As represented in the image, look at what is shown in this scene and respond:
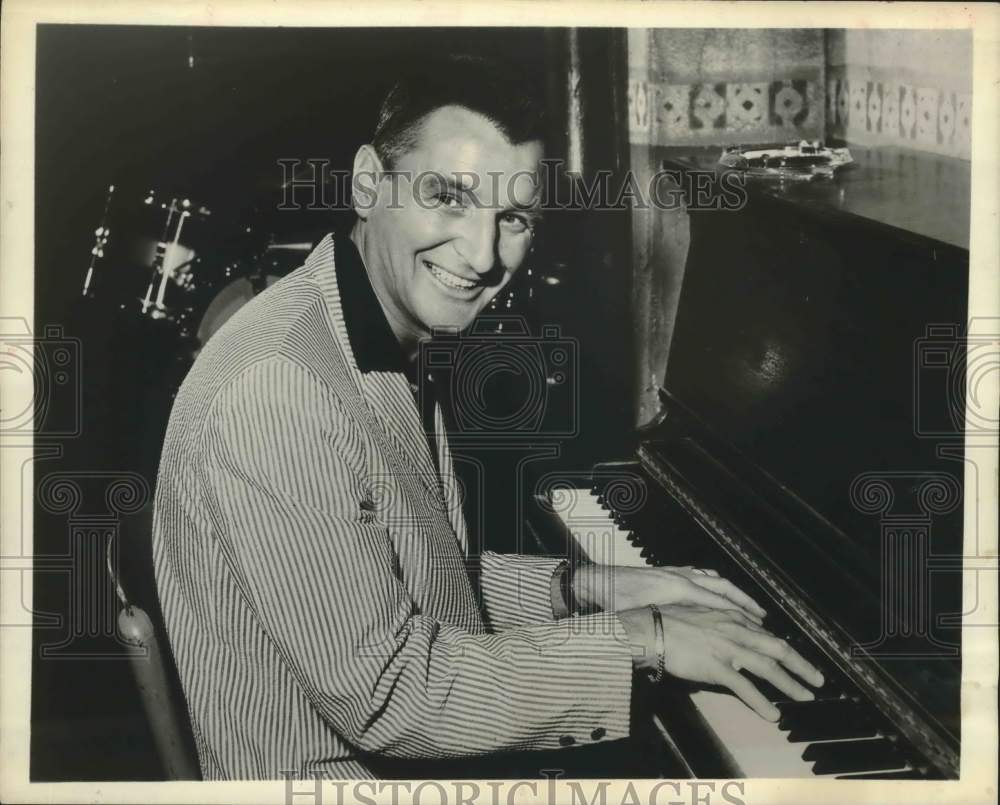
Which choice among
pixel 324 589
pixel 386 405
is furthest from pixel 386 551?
pixel 386 405

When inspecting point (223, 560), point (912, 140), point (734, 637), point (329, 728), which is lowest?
point (329, 728)

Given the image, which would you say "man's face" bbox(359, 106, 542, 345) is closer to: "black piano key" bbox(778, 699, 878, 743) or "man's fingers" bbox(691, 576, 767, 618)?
"man's fingers" bbox(691, 576, 767, 618)

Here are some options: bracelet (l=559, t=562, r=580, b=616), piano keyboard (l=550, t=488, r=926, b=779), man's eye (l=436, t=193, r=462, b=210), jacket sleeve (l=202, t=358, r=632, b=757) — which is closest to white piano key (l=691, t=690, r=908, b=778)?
piano keyboard (l=550, t=488, r=926, b=779)

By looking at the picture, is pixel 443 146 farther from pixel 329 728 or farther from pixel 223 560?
pixel 329 728

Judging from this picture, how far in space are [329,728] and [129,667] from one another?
17.7 inches

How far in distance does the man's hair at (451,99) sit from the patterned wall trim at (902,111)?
60cm

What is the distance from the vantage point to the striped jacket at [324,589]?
154 cm

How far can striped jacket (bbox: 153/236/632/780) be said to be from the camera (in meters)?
1.54

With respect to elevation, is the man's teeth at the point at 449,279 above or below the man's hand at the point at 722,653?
above

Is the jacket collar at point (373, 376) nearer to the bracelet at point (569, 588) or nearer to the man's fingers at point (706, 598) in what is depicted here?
the bracelet at point (569, 588)

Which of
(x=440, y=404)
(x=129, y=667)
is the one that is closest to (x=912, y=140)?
(x=440, y=404)

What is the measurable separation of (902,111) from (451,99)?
32.7 inches

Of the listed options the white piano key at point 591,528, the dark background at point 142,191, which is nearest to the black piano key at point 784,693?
the white piano key at point 591,528

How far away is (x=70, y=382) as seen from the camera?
1813 millimetres
